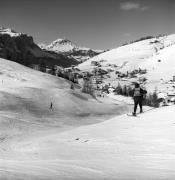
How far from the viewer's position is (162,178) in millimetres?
9461

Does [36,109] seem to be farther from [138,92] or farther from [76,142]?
[76,142]

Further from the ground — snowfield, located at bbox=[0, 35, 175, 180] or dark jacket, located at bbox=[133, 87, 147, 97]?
dark jacket, located at bbox=[133, 87, 147, 97]

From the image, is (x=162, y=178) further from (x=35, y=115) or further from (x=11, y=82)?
(x=11, y=82)

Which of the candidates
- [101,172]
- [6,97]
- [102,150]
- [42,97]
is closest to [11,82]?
[42,97]

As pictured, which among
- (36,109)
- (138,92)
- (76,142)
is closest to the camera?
(76,142)

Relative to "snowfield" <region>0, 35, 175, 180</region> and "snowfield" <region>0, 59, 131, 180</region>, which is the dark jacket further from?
"snowfield" <region>0, 59, 131, 180</region>

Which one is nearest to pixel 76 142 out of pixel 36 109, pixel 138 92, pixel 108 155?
pixel 108 155

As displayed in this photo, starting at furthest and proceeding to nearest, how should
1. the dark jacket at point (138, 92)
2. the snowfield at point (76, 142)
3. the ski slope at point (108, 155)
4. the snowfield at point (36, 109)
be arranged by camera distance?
the snowfield at point (36, 109), the dark jacket at point (138, 92), the snowfield at point (76, 142), the ski slope at point (108, 155)

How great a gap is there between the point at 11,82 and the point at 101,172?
43.2 meters

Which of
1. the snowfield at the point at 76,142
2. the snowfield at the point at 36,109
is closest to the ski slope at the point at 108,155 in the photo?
the snowfield at the point at 76,142

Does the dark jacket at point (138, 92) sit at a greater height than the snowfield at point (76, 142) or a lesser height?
greater

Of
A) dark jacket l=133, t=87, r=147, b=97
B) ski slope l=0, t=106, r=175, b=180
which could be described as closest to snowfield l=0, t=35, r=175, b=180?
ski slope l=0, t=106, r=175, b=180

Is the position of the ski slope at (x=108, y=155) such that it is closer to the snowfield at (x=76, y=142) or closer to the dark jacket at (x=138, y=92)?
the snowfield at (x=76, y=142)

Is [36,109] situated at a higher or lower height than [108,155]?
higher
